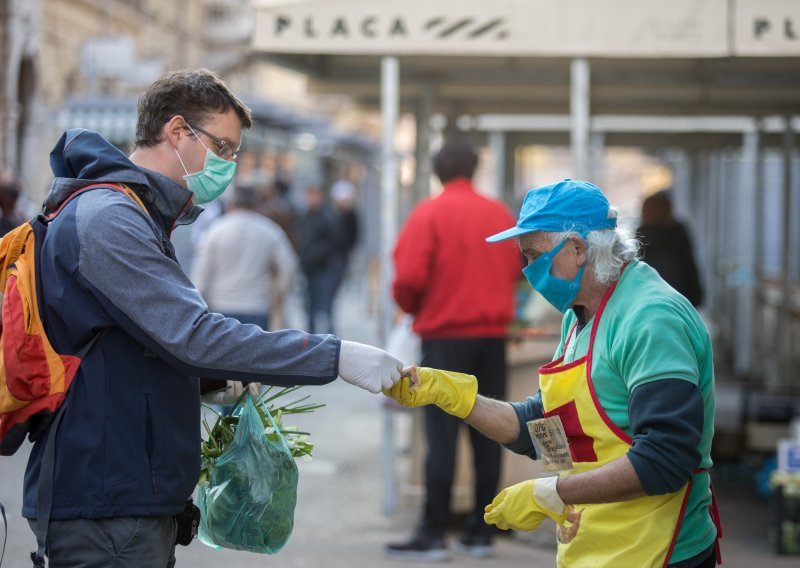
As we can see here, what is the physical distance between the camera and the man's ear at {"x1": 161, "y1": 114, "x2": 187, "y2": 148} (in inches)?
124

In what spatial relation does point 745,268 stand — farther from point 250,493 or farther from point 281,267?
point 250,493

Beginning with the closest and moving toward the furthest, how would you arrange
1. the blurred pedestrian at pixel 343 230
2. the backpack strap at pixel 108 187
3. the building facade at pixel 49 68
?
the backpack strap at pixel 108 187
the building facade at pixel 49 68
the blurred pedestrian at pixel 343 230

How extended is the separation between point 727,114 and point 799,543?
5.16 metres

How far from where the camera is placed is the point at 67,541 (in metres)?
2.92

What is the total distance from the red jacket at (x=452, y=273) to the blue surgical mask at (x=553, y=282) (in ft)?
10.9

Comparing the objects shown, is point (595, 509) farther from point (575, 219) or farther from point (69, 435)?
point (69, 435)

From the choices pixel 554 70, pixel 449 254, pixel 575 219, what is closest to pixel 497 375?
pixel 449 254

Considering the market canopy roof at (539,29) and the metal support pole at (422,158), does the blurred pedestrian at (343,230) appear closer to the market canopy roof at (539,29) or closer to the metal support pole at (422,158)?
the metal support pole at (422,158)

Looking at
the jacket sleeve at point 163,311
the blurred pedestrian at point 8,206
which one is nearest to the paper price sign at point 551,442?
the jacket sleeve at point 163,311

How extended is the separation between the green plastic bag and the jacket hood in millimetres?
567

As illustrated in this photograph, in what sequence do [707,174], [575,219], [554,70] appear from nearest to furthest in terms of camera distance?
[575,219], [554,70], [707,174]

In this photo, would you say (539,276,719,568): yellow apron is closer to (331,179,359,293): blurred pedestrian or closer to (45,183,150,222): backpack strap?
(45,183,150,222): backpack strap

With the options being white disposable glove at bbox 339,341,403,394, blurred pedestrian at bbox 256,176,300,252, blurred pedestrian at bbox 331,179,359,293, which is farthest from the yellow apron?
blurred pedestrian at bbox 331,179,359,293

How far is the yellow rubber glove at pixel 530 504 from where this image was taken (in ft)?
9.70
